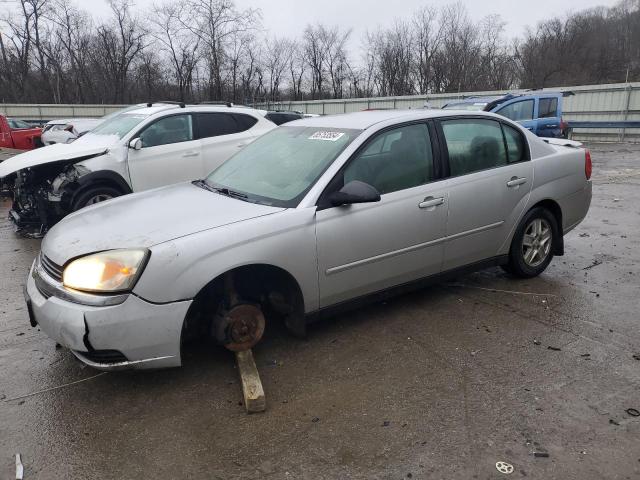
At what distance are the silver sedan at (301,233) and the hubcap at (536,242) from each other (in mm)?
15

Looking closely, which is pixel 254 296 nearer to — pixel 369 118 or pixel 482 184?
pixel 369 118

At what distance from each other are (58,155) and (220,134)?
2286mm

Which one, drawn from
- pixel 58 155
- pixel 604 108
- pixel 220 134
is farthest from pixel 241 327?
pixel 604 108

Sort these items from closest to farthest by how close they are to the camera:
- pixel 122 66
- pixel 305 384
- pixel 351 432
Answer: pixel 351 432
pixel 305 384
pixel 122 66

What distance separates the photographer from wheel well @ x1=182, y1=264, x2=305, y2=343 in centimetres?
324

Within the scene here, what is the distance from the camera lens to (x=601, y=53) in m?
52.9

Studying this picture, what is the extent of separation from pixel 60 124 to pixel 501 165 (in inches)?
706

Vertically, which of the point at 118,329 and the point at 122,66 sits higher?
the point at 122,66

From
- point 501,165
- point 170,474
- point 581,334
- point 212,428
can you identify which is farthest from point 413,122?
point 170,474

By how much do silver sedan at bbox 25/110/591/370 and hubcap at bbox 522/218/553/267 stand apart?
0.05ft

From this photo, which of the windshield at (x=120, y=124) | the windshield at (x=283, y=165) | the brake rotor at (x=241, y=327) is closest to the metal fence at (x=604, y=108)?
the windshield at (x=120, y=124)

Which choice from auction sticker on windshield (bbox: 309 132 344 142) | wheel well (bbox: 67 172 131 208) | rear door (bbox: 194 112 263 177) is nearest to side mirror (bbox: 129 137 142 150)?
wheel well (bbox: 67 172 131 208)

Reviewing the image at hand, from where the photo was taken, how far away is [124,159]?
277 inches

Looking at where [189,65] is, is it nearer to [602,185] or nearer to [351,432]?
[602,185]
